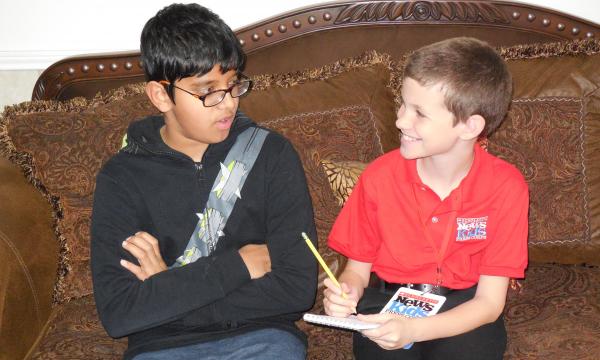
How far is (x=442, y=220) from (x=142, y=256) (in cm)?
82

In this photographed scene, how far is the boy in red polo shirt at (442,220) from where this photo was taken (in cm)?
180

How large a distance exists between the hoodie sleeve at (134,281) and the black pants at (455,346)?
15.0 inches

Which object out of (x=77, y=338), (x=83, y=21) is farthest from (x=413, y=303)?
(x=83, y=21)

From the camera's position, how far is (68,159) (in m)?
2.35

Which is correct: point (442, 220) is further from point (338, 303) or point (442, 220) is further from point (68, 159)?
point (68, 159)

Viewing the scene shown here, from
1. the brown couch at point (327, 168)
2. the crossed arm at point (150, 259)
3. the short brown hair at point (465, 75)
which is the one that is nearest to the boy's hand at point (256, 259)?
the crossed arm at point (150, 259)

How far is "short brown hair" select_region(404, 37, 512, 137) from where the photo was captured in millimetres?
1791

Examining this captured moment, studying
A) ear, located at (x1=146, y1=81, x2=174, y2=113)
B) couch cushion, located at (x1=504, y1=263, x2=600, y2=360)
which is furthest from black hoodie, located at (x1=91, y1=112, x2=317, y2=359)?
couch cushion, located at (x1=504, y1=263, x2=600, y2=360)

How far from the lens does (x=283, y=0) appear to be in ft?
9.43

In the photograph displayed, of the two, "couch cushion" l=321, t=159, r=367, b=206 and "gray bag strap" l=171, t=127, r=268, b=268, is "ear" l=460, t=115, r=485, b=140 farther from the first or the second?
"gray bag strap" l=171, t=127, r=268, b=268

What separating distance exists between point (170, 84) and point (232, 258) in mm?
505

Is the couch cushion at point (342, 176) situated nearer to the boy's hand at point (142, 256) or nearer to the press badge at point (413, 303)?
the press badge at point (413, 303)

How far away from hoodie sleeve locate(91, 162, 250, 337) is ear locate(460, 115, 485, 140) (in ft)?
2.27

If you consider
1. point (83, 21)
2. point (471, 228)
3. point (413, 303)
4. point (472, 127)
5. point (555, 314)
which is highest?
point (83, 21)
